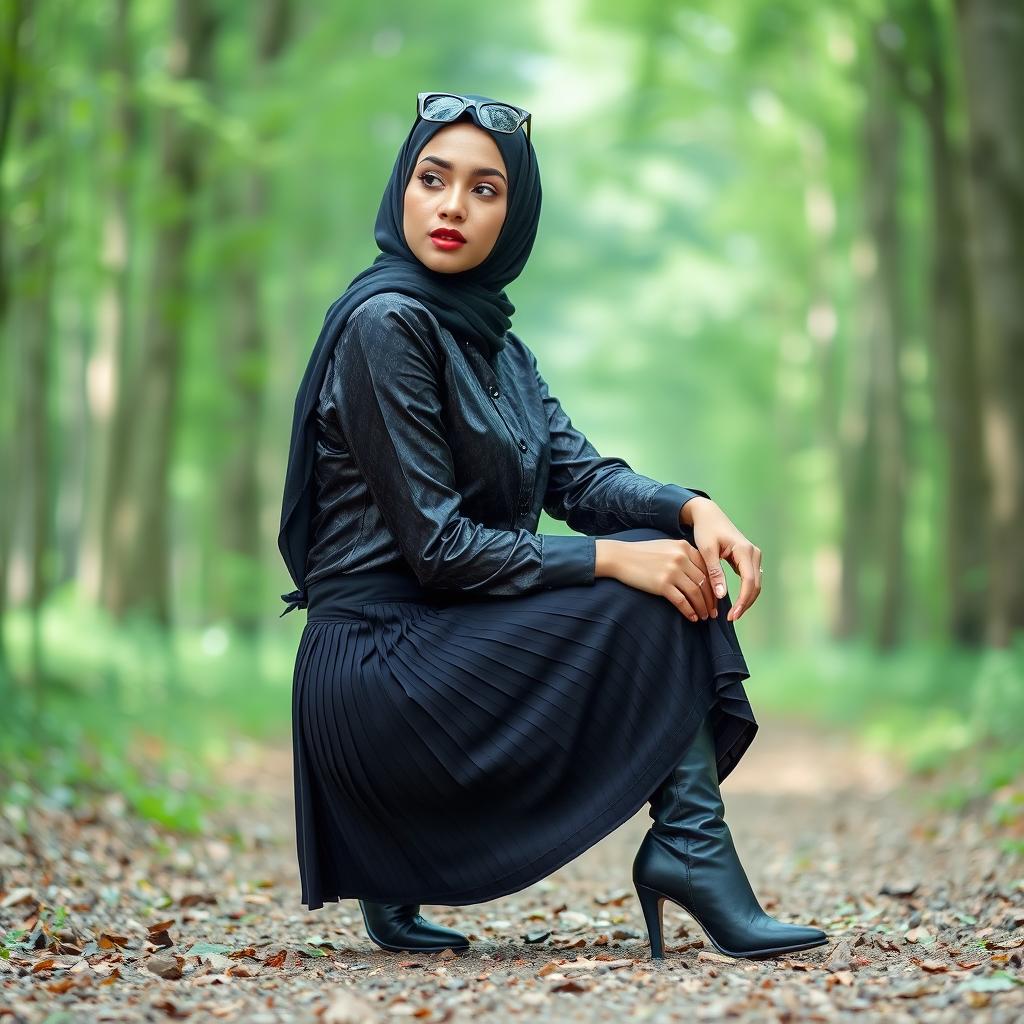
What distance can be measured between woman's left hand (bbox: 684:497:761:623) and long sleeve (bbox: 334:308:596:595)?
27cm

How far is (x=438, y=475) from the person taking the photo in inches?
131

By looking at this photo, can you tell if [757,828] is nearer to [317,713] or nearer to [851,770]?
[851,770]

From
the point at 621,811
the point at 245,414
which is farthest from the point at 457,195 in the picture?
the point at 245,414

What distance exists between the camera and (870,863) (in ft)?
19.3

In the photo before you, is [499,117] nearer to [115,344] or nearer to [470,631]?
[470,631]

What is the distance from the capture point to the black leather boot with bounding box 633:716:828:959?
3.25 m

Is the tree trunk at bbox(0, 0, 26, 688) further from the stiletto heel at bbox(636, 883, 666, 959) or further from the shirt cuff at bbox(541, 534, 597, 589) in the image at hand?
the stiletto heel at bbox(636, 883, 666, 959)

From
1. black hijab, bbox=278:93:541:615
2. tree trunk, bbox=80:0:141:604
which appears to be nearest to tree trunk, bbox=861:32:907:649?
tree trunk, bbox=80:0:141:604

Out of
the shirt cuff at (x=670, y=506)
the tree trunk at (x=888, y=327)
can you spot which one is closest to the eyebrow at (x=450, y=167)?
the shirt cuff at (x=670, y=506)

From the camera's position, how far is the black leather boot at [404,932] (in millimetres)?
3689

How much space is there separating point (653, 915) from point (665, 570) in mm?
835

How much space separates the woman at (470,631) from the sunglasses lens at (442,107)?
10mm

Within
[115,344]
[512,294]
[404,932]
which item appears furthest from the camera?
[512,294]

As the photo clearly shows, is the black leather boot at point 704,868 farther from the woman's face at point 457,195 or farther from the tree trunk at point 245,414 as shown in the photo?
the tree trunk at point 245,414
